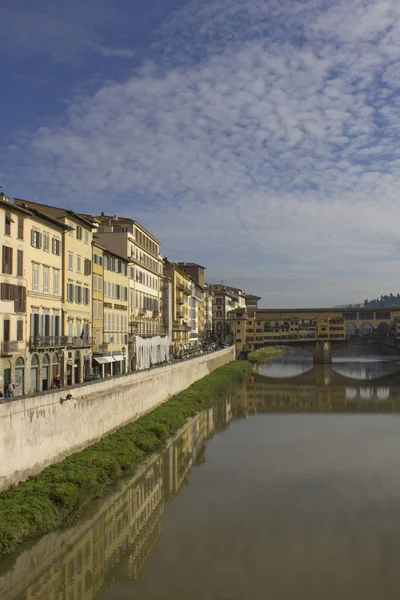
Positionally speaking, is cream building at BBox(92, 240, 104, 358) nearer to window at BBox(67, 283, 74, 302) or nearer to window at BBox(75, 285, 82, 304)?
window at BBox(75, 285, 82, 304)

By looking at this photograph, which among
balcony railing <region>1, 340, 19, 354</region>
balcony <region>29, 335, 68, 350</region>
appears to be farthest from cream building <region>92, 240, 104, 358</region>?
balcony railing <region>1, 340, 19, 354</region>

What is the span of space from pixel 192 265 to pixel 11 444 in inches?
3422

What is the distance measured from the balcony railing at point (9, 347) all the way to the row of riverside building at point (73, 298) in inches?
2.0

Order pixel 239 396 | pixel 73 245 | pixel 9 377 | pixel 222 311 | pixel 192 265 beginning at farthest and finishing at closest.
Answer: pixel 222 311, pixel 192 265, pixel 239 396, pixel 73 245, pixel 9 377

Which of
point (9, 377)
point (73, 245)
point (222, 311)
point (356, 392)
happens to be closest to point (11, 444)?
point (9, 377)

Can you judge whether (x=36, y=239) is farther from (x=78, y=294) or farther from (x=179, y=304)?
(x=179, y=304)

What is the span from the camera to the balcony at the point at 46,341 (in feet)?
100

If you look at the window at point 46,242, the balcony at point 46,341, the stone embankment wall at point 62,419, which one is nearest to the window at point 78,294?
the balcony at point 46,341

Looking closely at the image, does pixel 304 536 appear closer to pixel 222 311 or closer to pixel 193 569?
pixel 193 569

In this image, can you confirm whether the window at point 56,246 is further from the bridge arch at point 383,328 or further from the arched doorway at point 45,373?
the bridge arch at point 383,328

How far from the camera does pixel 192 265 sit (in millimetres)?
106000

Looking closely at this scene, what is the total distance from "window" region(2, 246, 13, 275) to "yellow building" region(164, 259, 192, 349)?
43.9 metres

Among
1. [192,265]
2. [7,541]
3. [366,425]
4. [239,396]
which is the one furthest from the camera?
[192,265]

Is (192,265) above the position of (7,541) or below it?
above
